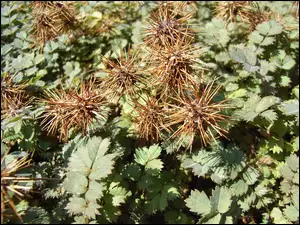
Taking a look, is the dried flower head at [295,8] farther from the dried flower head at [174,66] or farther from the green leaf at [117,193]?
the green leaf at [117,193]

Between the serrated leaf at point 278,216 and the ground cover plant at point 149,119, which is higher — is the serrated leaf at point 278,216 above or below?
below

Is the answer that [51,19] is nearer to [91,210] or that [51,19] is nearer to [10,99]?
[10,99]

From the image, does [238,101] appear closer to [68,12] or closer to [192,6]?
[192,6]

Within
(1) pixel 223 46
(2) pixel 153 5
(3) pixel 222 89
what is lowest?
(3) pixel 222 89

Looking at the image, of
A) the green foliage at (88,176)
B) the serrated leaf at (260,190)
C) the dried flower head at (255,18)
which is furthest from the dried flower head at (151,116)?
the dried flower head at (255,18)

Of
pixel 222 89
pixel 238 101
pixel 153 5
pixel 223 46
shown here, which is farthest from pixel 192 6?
pixel 238 101

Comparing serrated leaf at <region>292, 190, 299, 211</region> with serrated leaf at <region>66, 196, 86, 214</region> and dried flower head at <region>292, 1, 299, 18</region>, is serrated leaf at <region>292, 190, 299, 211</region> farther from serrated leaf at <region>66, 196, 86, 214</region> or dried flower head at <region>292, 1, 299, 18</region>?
dried flower head at <region>292, 1, 299, 18</region>
